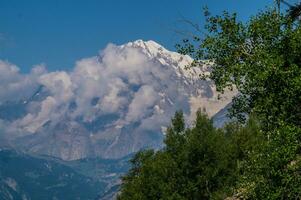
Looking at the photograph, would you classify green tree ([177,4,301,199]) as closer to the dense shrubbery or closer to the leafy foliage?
the dense shrubbery

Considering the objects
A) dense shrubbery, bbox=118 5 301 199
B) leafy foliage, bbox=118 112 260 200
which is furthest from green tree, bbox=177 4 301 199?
leafy foliage, bbox=118 112 260 200

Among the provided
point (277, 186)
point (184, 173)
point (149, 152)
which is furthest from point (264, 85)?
point (149, 152)

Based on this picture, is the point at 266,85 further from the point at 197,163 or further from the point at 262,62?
the point at 197,163

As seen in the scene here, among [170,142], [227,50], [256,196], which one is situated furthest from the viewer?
[170,142]

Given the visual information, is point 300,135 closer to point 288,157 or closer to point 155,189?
point 288,157

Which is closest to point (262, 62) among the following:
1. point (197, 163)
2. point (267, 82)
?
point (267, 82)

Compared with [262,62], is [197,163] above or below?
above

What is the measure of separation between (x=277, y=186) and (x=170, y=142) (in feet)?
217

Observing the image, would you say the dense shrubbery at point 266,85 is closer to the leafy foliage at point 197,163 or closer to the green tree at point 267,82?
the green tree at point 267,82

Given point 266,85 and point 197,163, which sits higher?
point 197,163

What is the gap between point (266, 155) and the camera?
3338 cm

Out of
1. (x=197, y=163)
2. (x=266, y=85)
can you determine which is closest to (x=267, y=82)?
(x=266, y=85)

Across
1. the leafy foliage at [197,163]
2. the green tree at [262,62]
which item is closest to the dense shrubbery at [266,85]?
the green tree at [262,62]

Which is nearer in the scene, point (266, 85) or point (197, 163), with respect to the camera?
point (266, 85)
